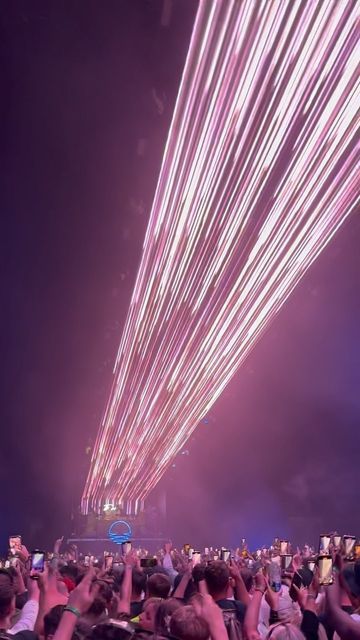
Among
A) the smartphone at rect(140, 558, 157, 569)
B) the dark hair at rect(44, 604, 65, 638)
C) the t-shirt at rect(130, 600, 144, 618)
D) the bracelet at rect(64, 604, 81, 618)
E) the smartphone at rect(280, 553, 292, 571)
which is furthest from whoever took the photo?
the smartphone at rect(280, 553, 292, 571)

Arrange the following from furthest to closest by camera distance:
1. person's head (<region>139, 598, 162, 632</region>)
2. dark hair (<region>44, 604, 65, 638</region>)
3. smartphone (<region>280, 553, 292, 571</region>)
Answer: smartphone (<region>280, 553, 292, 571</region>) < person's head (<region>139, 598, 162, 632</region>) < dark hair (<region>44, 604, 65, 638</region>)

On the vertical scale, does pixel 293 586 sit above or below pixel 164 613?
above

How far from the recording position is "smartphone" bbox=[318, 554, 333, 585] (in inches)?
225

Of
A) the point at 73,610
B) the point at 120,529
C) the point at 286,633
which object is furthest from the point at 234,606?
the point at 120,529

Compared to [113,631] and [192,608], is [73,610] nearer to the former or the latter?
[113,631]

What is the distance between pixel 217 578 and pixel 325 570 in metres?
1.10

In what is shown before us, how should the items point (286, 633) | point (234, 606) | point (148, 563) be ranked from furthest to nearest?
1. point (148, 563)
2. point (234, 606)
3. point (286, 633)

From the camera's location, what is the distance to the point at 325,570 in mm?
5750

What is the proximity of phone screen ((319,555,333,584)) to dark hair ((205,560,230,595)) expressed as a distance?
1007 millimetres

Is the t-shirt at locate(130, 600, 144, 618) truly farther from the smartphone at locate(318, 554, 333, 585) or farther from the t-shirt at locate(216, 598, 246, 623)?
the smartphone at locate(318, 554, 333, 585)

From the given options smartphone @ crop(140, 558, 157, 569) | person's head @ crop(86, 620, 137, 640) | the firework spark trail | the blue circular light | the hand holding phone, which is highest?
the blue circular light

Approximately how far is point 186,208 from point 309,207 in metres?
2.44

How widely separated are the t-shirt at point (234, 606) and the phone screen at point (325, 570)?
1.12m

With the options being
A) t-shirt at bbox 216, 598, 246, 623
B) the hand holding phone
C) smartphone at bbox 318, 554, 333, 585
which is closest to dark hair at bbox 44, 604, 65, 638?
Result: t-shirt at bbox 216, 598, 246, 623
